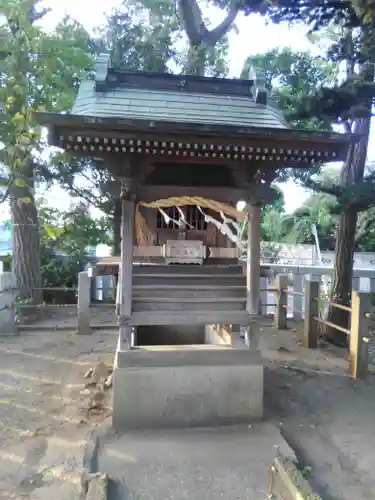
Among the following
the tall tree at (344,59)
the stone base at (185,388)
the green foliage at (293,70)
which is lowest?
the stone base at (185,388)

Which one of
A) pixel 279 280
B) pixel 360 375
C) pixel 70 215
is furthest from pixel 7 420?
pixel 70 215

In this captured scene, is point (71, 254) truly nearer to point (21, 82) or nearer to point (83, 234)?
point (83, 234)

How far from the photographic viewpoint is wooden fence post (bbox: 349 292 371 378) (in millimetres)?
6742

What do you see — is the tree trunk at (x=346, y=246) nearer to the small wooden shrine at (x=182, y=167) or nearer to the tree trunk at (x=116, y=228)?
the small wooden shrine at (x=182, y=167)

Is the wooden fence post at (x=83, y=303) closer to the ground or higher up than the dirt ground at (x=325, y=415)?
higher up

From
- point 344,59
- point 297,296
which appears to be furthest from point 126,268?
point 297,296

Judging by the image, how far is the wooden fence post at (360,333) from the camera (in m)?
6.74

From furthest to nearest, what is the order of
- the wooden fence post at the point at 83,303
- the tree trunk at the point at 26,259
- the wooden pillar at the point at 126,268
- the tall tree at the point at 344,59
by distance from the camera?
the tree trunk at the point at 26,259 → the wooden fence post at the point at 83,303 → the tall tree at the point at 344,59 → the wooden pillar at the point at 126,268

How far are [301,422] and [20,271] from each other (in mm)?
9173

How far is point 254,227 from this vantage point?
5.64 meters

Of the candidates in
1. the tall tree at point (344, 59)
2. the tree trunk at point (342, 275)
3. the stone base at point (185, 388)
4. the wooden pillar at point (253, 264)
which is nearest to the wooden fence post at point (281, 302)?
the tree trunk at point (342, 275)

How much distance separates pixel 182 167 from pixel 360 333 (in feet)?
13.2

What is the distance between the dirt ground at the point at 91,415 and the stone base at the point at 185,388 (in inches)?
18.7

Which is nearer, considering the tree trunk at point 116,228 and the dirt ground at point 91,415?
the dirt ground at point 91,415
